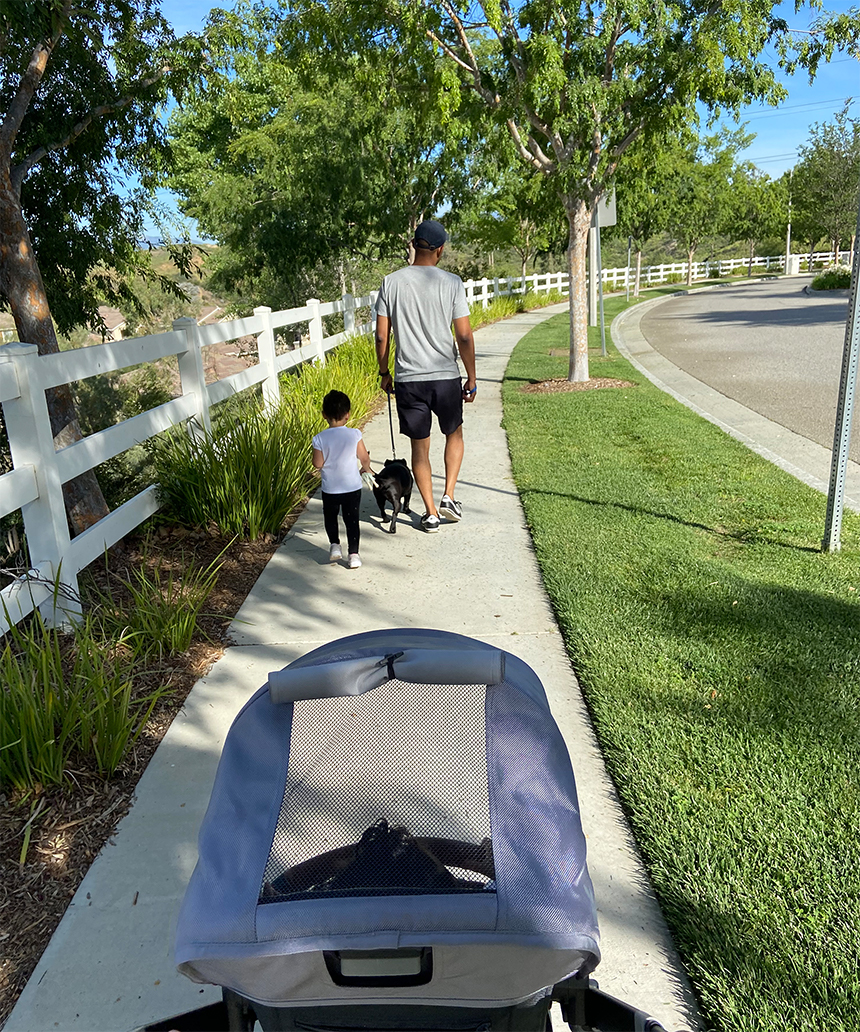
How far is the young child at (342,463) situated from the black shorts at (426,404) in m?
0.62

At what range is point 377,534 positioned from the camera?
6.50 m

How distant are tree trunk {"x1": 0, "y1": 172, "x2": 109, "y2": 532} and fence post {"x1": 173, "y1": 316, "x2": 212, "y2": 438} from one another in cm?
85

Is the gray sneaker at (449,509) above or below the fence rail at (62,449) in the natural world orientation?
below

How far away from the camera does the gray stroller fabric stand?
156 centimetres

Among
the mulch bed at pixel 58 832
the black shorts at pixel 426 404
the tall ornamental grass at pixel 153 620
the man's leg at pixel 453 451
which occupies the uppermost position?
the black shorts at pixel 426 404

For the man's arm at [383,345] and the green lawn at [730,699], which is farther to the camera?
the man's arm at [383,345]

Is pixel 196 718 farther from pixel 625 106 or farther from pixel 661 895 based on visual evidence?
pixel 625 106

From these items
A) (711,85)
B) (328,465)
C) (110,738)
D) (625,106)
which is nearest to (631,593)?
(328,465)

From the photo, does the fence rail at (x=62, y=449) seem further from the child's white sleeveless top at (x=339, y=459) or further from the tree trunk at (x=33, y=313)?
the child's white sleeveless top at (x=339, y=459)

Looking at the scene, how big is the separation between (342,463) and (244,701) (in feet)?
6.79

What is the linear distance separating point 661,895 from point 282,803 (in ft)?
4.70

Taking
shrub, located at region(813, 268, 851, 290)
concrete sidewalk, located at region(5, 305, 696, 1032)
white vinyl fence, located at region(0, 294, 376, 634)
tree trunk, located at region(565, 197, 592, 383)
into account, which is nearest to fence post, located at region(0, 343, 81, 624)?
white vinyl fence, located at region(0, 294, 376, 634)

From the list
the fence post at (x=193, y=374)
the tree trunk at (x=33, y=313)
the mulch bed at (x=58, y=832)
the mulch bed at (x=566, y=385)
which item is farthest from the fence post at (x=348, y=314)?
the mulch bed at (x=58, y=832)

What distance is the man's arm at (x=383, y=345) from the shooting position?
6176mm
